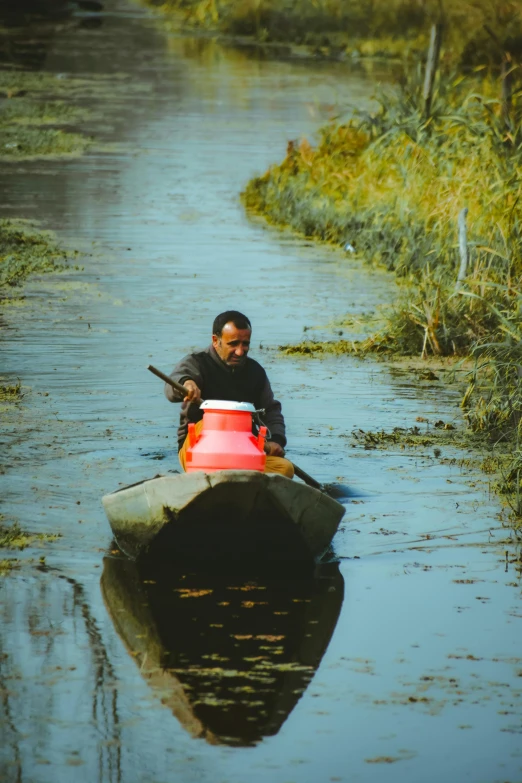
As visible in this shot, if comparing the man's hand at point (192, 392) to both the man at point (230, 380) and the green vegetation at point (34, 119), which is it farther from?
the green vegetation at point (34, 119)

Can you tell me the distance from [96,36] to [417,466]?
48641mm

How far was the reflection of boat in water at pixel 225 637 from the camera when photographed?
247 inches

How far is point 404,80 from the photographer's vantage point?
22.3 meters

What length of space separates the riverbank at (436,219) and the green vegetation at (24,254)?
12.0ft

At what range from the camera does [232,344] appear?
8.29m

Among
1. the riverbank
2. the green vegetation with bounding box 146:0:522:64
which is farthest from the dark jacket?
the green vegetation with bounding box 146:0:522:64

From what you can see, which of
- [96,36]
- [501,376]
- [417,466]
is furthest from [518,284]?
[96,36]

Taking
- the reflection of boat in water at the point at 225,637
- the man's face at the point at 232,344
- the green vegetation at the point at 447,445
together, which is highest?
the man's face at the point at 232,344

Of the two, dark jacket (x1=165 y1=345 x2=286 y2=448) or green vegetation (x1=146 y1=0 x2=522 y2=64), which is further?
green vegetation (x1=146 y1=0 x2=522 y2=64)

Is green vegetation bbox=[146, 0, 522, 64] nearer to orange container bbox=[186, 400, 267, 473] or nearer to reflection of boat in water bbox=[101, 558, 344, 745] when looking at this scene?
orange container bbox=[186, 400, 267, 473]

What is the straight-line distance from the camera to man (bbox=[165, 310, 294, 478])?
8227 mm

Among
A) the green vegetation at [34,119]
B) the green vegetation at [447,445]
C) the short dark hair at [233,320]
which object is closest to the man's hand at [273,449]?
the short dark hair at [233,320]

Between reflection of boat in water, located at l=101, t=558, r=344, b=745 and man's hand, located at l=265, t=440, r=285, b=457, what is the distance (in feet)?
2.12

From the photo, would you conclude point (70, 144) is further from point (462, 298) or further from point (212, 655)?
point (212, 655)
